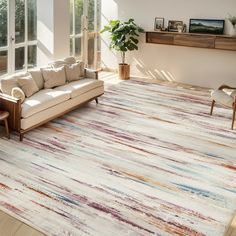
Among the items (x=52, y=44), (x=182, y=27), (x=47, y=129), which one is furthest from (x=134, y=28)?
(x=47, y=129)

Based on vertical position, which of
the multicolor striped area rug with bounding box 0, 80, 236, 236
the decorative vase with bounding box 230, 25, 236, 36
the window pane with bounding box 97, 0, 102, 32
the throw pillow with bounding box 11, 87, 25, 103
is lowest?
the multicolor striped area rug with bounding box 0, 80, 236, 236

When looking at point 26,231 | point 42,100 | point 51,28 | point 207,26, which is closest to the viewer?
point 26,231

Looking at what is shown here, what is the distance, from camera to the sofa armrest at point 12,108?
15.8 feet

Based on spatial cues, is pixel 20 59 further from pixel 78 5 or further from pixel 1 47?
pixel 78 5

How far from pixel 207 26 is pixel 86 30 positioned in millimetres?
2599

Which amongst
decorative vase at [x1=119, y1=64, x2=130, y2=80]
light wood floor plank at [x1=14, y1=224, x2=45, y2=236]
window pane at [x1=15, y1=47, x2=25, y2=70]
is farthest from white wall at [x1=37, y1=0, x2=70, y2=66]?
light wood floor plank at [x1=14, y1=224, x2=45, y2=236]

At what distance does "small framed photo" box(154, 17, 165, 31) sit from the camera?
7.99 metres

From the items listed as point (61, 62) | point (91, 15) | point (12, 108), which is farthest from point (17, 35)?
point (91, 15)

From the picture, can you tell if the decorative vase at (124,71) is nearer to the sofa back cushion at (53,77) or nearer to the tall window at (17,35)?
the tall window at (17,35)

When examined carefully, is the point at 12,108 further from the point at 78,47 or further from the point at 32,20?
the point at 78,47

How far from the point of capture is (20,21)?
255 inches

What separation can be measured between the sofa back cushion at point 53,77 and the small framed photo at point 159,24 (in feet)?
9.36

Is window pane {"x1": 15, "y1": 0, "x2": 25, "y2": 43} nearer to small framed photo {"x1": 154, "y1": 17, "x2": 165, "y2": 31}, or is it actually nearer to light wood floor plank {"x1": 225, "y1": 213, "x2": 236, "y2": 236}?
small framed photo {"x1": 154, "y1": 17, "x2": 165, "y2": 31}

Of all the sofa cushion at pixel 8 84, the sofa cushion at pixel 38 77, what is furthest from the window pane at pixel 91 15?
the sofa cushion at pixel 8 84
